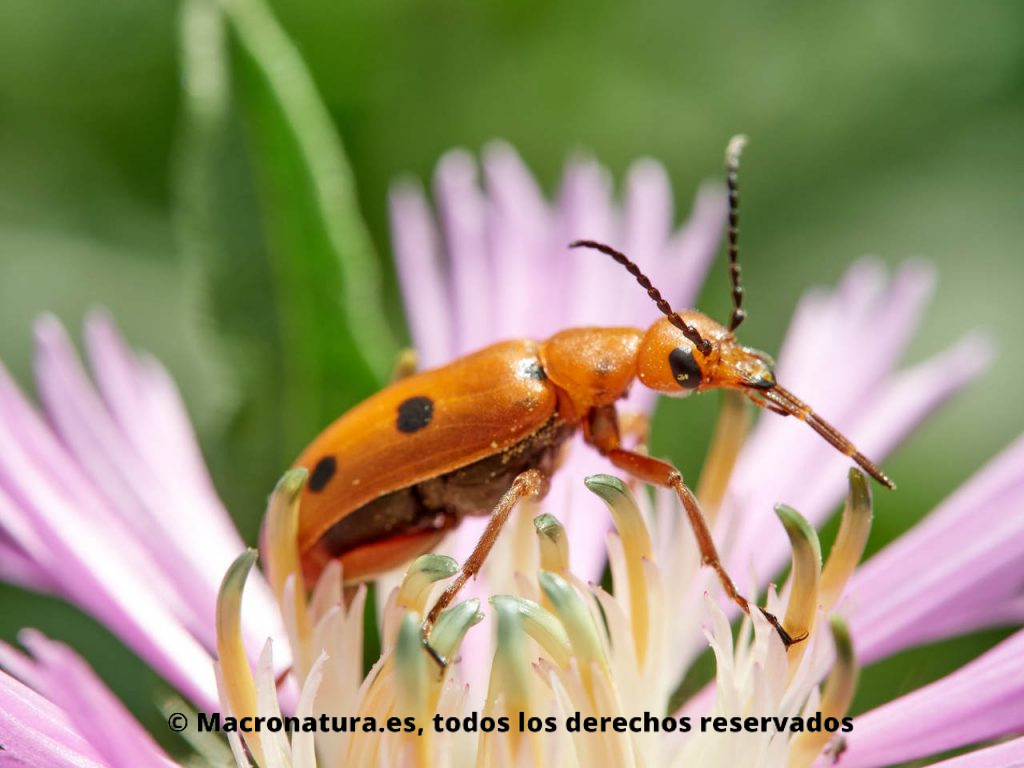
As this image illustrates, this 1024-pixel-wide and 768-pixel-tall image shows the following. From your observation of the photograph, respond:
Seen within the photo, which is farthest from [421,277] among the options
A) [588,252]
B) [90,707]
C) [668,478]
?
[90,707]

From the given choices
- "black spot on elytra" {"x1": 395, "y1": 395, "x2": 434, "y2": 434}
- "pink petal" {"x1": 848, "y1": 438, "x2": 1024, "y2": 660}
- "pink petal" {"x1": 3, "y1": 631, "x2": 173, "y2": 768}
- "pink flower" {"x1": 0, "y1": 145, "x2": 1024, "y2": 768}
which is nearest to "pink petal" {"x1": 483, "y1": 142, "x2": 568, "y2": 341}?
"pink flower" {"x1": 0, "y1": 145, "x2": 1024, "y2": 768}

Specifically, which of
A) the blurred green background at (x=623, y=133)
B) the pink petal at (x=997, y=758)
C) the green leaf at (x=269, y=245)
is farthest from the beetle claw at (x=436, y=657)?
the blurred green background at (x=623, y=133)

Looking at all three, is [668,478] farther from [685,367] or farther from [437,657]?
[437,657]

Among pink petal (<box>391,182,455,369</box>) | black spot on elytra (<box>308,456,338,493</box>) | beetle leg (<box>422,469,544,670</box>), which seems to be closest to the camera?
beetle leg (<box>422,469,544,670</box>)

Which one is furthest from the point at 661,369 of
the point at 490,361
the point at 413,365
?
the point at 413,365

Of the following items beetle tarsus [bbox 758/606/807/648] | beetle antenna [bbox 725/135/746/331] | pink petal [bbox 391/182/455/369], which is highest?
pink petal [bbox 391/182/455/369]

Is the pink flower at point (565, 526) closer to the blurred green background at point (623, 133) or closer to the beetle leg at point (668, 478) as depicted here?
the beetle leg at point (668, 478)

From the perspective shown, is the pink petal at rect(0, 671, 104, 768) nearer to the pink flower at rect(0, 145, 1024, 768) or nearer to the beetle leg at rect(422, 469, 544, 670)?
the pink flower at rect(0, 145, 1024, 768)
